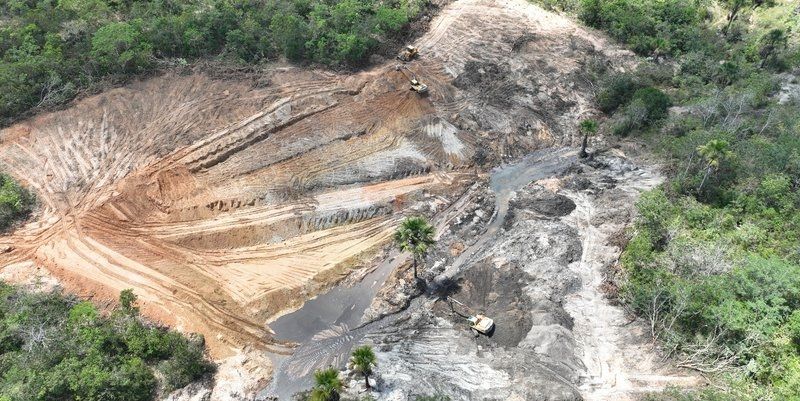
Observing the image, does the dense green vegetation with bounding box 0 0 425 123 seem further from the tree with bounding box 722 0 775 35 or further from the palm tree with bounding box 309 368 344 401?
the tree with bounding box 722 0 775 35

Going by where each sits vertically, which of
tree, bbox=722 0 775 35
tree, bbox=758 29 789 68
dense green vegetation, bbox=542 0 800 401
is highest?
tree, bbox=722 0 775 35

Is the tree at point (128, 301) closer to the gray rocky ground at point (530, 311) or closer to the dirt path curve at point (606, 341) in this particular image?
the gray rocky ground at point (530, 311)

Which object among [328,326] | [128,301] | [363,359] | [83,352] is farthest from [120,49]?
[363,359]

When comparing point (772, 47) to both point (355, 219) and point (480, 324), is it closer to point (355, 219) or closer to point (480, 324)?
point (480, 324)

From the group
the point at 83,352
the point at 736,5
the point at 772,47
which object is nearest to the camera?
the point at 83,352

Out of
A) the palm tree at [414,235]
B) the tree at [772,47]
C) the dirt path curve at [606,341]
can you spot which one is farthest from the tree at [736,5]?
the palm tree at [414,235]

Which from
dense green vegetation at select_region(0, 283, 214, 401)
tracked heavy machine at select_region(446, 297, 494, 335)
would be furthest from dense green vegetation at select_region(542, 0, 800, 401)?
dense green vegetation at select_region(0, 283, 214, 401)
